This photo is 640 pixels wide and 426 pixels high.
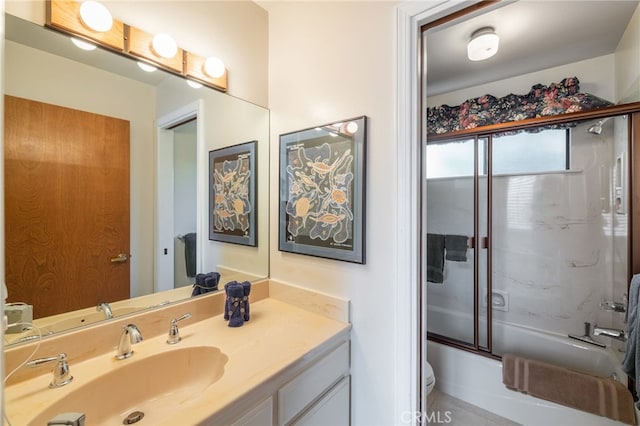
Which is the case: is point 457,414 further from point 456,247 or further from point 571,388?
point 456,247

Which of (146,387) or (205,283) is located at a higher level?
(205,283)

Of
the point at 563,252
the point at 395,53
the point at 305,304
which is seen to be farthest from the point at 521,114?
the point at 305,304

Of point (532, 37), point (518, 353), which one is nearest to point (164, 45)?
point (532, 37)

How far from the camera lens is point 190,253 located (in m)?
1.37

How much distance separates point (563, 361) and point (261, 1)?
10.4ft

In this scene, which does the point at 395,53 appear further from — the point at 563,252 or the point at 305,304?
the point at 563,252

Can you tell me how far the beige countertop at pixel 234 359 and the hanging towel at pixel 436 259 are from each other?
4.72 ft

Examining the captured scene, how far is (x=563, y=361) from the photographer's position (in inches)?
80.0

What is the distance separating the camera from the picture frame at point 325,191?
4.03 feet

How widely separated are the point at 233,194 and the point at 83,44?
835 millimetres

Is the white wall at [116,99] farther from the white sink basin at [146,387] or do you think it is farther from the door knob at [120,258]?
the white sink basin at [146,387]

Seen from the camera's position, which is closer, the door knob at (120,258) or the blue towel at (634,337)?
the door knob at (120,258)

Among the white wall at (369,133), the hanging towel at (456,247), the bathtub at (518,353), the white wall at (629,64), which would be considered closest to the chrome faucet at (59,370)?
the white wall at (369,133)

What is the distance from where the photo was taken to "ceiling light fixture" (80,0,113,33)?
0.98 m
